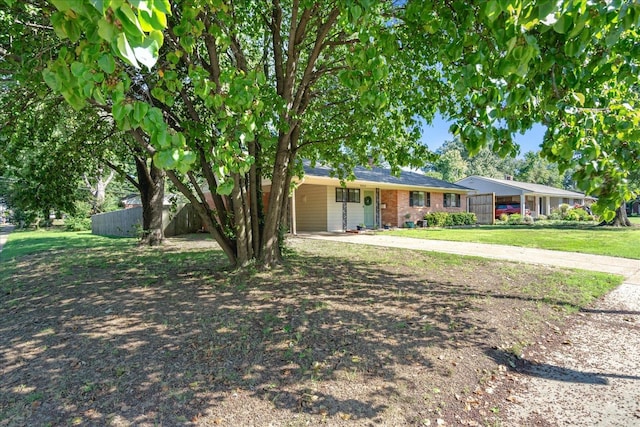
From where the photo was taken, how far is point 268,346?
144 inches

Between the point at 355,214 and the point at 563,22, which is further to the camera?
the point at 355,214

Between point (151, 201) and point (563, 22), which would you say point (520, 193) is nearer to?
point (151, 201)

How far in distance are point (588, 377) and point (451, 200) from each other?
22613 millimetres

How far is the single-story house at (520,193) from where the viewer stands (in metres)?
30.9

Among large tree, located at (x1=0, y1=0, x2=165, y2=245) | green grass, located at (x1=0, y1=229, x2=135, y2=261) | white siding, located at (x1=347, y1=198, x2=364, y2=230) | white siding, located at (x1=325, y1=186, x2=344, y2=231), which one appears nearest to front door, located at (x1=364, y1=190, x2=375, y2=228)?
white siding, located at (x1=347, y1=198, x2=364, y2=230)

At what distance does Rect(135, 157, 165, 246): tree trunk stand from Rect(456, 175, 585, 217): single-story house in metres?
26.2

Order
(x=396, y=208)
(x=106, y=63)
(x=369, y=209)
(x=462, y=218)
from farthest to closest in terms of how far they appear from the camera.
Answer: (x=462, y=218), (x=396, y=208), (x=369, y=209), (x=106, y=63)

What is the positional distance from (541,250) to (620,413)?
9.21m

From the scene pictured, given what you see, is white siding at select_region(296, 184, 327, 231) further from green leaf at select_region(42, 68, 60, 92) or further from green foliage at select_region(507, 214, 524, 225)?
green leaf at select_region(42, 68, 60, 92)

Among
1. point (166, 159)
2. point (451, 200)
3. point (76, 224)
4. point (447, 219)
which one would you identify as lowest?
point (76, 224)

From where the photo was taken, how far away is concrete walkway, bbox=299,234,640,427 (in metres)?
2.70

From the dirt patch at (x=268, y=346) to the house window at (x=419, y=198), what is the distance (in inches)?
594

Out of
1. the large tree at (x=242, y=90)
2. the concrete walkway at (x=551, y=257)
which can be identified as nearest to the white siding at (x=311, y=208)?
the concrete walkway at (x=551, y=257)

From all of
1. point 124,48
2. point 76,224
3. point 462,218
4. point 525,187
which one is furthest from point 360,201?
point 76,224
